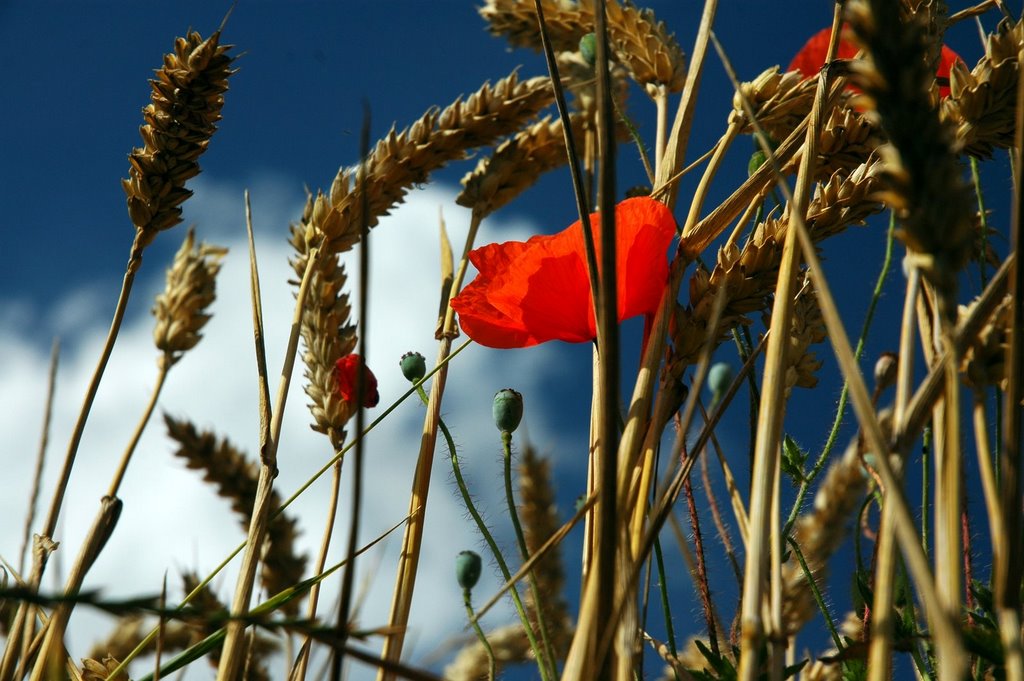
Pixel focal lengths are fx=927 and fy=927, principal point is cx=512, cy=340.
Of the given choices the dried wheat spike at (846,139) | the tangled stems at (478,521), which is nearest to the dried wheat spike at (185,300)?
the tangled stems at (478,521)

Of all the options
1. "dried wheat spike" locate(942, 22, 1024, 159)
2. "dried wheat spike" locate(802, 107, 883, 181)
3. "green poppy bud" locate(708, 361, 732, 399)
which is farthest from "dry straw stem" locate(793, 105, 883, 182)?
"green poppy bud" locate(708, 361, 732, 399)

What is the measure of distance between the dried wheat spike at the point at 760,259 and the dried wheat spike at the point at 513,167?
615 mm

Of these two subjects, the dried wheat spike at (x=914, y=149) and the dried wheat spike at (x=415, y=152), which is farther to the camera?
the dried wheat spike at (x=415, y=152)

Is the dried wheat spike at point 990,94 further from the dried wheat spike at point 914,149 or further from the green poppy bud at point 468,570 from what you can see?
the green poppy bud at point 468,570

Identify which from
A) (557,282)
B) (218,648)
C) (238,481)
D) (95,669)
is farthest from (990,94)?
(238,481)

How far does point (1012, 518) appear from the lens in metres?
0.40

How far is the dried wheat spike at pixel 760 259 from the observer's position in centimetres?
67

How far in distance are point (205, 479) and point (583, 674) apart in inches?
51.9

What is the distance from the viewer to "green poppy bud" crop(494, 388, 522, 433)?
3.04 ft

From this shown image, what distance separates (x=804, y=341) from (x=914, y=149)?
1.78 ft

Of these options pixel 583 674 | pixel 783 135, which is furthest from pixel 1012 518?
pixel 783 135

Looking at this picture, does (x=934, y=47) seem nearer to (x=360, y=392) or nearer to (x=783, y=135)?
(x=783, y=135)

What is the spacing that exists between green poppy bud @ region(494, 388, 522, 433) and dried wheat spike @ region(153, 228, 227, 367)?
0.49 meters

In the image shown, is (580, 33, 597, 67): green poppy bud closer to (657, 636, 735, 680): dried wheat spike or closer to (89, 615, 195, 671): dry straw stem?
(657, 636, 735, 680): dried wheat spike
